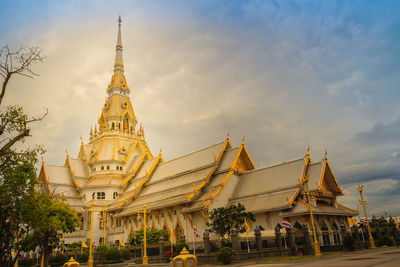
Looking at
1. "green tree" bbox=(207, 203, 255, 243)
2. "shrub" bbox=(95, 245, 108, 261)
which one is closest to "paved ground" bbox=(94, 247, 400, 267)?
"green tree" bbox=(207, 203, 255, 243)

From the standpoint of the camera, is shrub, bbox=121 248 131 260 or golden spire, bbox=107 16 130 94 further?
golden spire, bbox=107 16 130 94

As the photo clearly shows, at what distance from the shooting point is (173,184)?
40.2 m

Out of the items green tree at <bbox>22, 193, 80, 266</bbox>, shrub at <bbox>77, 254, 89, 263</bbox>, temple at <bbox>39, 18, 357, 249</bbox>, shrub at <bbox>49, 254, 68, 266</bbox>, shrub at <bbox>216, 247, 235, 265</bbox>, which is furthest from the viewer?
shrub at <bbox>77, 254, 89, 263</bbox>

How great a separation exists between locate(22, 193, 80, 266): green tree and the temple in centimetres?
485

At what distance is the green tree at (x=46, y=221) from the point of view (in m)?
16.9

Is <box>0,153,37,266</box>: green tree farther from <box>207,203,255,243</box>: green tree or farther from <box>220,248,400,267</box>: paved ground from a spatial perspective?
<box>207,203,255,243</box>: green tree

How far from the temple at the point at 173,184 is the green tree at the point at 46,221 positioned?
4849 millimetres

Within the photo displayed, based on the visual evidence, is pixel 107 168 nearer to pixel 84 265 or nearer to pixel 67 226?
pixel 84 265

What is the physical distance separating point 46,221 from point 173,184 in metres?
22.2

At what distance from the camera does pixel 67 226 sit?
2259cm

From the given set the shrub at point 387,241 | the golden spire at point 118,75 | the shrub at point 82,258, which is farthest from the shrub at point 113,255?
the golden spire at point 118,75

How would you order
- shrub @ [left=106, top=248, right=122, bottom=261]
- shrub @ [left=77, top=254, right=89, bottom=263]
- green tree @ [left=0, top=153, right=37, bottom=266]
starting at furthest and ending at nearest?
shrub @ [left=77, top=254, right=89, bottom=263]
shrub @ [left=106, top=248, right=122, bottom=261]
green tree @ [left=0, top=153, right=37, bottom=266]

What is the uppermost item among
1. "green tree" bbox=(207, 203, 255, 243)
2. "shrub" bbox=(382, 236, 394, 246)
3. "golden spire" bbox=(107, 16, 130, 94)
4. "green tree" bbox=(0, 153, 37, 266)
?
"golden spire" bbox=(107, 16, 130, 94)

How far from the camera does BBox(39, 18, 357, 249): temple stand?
30.2 m
